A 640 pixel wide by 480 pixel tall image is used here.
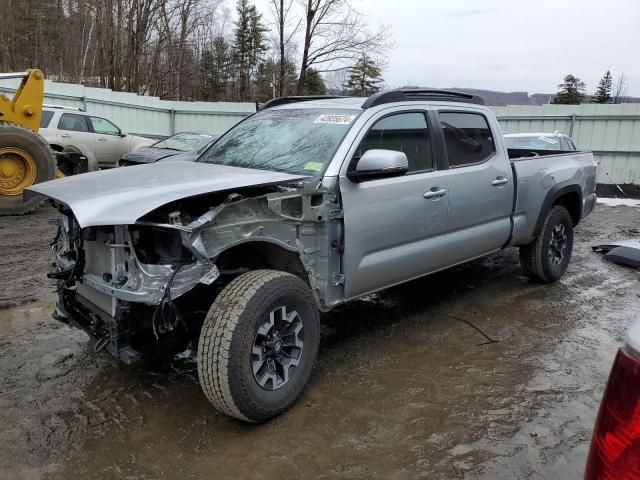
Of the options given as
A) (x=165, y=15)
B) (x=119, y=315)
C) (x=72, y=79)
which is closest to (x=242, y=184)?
(x=119, y=315)

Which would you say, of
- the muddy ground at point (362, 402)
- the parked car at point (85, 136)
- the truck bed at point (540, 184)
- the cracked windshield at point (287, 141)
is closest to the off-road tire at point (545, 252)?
the truck bed at point (540, 184)

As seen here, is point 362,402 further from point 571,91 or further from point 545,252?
point 571,91

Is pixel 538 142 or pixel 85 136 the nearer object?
pixel 538 142

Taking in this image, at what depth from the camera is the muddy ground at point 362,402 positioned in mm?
2744

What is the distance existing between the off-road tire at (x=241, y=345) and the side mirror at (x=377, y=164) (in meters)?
0.89

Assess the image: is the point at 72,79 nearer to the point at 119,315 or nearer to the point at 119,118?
the point at 119,118

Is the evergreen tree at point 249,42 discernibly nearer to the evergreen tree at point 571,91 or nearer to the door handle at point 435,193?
the evergreen tree at point 571,91

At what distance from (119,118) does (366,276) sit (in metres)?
16.2

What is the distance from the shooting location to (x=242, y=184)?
3.02m

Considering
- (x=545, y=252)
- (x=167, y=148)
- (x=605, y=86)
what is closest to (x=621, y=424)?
(x=545, y=252)

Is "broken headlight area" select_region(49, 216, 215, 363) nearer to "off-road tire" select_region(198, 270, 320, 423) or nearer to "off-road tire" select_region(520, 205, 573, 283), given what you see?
"off-road tire" select_region(198, 270, 320, 423)

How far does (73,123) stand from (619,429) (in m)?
13.4

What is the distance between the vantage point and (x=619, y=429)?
1.27m

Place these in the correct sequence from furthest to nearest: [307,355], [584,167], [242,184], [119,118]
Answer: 1. [119,118]
2. [584,167]
3. [307,355]
4. [242,184]
